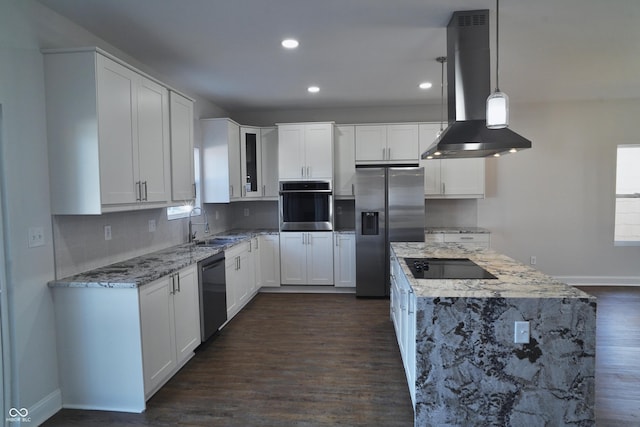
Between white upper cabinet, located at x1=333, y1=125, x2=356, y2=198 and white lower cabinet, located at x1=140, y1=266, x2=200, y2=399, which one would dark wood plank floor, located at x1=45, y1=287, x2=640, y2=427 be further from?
white upper cabinet, located at x1=333, y1=125, x2=356, y2=198

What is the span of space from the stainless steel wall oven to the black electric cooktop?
7.47 ft

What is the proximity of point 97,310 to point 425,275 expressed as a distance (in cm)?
226

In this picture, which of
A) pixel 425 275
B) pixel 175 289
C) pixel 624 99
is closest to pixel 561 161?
pixel 624 99

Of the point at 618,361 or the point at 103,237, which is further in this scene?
the point at 618,361

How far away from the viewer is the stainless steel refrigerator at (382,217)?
4.94 metres

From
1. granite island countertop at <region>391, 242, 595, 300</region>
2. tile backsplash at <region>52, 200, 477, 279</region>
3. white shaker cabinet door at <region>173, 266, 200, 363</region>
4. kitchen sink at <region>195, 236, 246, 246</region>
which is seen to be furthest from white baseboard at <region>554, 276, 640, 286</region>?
white shaker cabinet door at <region>173, 266, 200, 363</region>

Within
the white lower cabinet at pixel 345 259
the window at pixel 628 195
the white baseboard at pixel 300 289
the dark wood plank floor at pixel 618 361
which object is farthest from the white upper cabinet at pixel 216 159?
the window at pixel 628 195

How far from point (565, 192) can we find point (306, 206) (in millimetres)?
3940

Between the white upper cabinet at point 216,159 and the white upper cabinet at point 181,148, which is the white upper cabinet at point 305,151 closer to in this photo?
the white upper cabinet at point 216,159

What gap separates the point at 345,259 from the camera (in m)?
5.24

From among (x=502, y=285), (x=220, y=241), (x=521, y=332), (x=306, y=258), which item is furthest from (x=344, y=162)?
(x=521, y=332)

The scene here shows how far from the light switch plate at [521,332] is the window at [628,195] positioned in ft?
15.6

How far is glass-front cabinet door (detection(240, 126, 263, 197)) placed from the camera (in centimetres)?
526

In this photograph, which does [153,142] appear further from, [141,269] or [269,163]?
[269,163]
